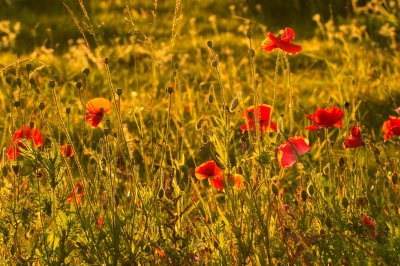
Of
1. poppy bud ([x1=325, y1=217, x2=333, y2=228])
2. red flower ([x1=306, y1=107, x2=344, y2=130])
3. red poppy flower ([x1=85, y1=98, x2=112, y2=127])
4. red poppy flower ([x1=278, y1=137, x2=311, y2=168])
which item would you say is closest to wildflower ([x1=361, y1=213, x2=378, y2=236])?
poppy bud ([x1=325, y1=217, x2=333, y2=228])

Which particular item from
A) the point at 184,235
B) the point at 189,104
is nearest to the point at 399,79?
the point at 189,104

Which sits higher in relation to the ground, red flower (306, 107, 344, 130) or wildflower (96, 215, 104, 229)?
red flower (306, 107, 344, 130)

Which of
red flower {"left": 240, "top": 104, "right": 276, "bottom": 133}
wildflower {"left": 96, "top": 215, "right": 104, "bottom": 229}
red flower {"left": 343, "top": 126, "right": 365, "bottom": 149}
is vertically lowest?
wildflower {"left": 96, "top": 215, "right": 104, "bottom": 229}

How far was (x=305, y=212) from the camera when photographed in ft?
8.04

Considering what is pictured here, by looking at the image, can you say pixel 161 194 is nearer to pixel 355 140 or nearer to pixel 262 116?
pixel 262 116

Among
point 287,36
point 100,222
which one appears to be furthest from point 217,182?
point 287,36

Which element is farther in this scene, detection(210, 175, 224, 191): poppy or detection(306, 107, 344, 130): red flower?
detection(210, 175, 224, 191): poppy

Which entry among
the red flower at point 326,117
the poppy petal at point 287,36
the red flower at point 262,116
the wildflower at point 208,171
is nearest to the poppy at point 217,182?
the wildflower at point 208,171

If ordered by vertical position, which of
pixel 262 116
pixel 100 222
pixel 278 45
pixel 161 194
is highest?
pixel 278 45

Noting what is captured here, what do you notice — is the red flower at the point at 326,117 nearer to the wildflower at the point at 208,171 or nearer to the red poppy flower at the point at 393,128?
the red poppy flower at the point at 393,128

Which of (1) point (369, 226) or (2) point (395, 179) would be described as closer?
(1) point (369, 226)

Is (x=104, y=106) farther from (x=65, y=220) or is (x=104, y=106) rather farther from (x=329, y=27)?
(x=329, y=27)

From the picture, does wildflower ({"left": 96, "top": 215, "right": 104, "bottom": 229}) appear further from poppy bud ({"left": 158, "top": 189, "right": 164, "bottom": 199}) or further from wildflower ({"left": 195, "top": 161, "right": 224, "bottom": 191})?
wildflower ({"left": 195, "top": 161, "right": 224, "bottom": 191})

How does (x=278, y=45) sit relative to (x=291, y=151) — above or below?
above
